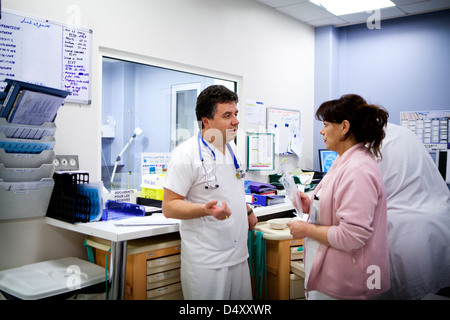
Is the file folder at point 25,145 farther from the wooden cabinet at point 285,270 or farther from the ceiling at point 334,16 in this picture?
the ceiling at point 334,16

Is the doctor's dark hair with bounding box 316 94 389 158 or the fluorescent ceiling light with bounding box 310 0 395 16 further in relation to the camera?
the fluorescent ceiling light with bounding box 310 0 395 16

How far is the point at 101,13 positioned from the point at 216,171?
1.28m

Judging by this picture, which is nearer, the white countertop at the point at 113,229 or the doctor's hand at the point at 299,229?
the doctor's hand at the point at 299,229

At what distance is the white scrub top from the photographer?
5.44ft

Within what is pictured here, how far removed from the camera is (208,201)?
5.43 feet

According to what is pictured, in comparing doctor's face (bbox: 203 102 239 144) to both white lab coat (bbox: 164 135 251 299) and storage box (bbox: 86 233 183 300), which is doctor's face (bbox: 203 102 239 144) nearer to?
white lab coat (bbox: 164 135 251 299)

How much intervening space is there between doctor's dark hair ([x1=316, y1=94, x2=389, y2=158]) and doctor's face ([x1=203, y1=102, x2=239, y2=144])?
1.76 feet

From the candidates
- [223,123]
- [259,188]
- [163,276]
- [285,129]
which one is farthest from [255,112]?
[163,276]

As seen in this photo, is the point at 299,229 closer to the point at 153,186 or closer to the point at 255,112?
the point at 153,186

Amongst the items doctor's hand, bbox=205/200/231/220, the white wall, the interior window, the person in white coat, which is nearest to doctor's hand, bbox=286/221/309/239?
doctor's hand, bbox=205/200/231/220

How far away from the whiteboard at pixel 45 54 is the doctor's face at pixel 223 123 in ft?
2.85

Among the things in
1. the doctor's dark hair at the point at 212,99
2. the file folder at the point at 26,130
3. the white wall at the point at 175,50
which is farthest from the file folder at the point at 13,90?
the doctor's dark hair at the point at 212,99

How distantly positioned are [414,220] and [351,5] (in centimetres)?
248

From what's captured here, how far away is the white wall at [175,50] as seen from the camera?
6.72 ft
